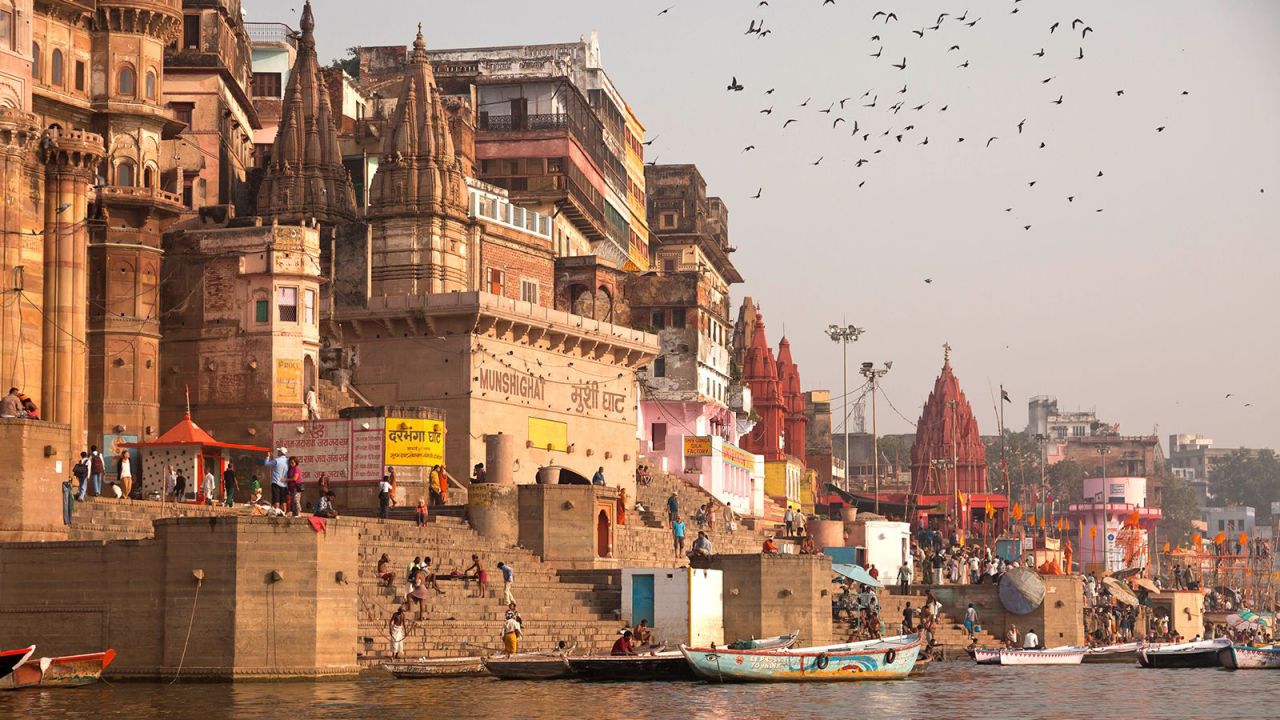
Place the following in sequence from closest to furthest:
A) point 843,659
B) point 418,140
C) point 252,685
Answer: point 252,685, point 843,659, point 418,140

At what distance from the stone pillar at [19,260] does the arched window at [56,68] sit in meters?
3.67

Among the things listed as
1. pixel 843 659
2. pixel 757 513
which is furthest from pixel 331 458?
pixel 757 513

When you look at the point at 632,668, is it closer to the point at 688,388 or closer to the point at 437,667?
the point at 437,667

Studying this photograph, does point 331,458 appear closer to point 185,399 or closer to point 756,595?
point 185,399

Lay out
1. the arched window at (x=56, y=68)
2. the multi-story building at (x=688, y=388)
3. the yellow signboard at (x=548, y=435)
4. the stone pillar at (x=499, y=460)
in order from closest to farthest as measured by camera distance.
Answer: the arched window at (x=56, y=68) → the stone pillar at (x=499, y=460) → the yellow signboard at (x=548, y=435) → the multi-story building at (x=688, y=388)

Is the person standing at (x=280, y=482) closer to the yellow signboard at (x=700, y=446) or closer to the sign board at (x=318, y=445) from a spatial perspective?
the sign board at (x=318, y=445)

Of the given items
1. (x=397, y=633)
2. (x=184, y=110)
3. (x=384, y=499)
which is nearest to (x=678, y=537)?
(x=384, y=499)

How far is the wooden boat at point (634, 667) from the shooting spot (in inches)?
1454

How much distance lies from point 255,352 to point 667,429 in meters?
28.6

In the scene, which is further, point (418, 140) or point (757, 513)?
point (757, 513)

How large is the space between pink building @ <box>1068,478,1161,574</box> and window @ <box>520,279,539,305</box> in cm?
8130

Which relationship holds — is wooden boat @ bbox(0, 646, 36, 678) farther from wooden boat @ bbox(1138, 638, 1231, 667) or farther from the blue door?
wooden boat @ bbox(1138, 638, 1231, 667)

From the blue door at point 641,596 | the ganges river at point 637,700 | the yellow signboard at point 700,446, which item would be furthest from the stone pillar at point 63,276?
the yellow signboard at point 700,446

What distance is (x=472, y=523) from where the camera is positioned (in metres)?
44.2
